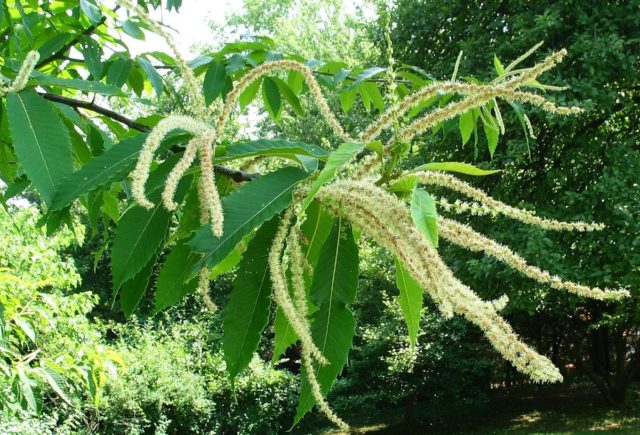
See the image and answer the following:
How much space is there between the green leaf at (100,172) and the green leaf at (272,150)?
13 cm

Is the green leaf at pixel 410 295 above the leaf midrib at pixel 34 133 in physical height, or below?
below

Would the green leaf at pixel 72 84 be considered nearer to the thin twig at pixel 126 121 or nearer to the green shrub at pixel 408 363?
the thin twig at pixel 126 121

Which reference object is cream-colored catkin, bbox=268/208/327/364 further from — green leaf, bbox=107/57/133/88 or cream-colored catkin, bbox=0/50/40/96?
green leaf, bbox=107/57/133/88

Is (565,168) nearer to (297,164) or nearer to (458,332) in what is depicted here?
(458,332)

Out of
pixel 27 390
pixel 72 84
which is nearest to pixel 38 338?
pixel 27 390

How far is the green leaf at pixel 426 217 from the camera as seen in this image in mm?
732

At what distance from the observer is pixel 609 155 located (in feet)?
26.7

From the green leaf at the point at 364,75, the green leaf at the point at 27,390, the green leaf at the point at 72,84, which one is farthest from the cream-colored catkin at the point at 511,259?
the green leaf at the point at 27,390

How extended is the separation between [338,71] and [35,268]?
5494 millimetres

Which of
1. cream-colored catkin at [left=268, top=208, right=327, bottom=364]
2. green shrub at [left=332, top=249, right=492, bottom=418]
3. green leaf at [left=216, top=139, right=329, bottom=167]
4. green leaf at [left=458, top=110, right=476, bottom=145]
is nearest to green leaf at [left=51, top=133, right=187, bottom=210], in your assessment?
green leaf at [left=216, top=139, right=329, bottom=167]

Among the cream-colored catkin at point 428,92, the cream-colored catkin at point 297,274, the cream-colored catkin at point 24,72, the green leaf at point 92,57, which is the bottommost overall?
the cream-colored catkin at point 297,274

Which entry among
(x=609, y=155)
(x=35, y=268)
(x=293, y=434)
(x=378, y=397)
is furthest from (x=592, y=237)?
(x=293, y=434)

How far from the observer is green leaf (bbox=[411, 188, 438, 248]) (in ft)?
2.40

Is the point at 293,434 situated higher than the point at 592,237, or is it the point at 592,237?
the point at 592,237
